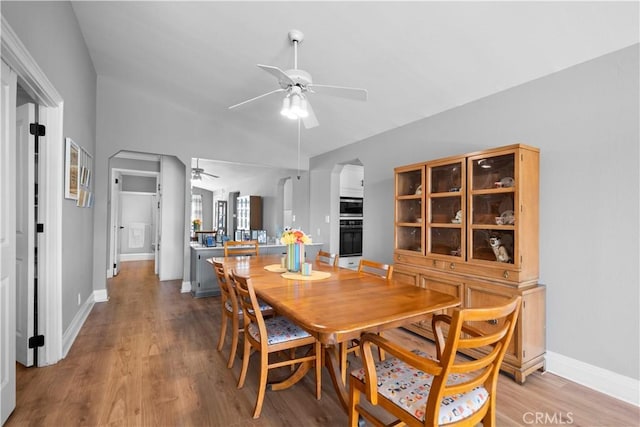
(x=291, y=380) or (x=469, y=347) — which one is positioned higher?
(x=469, y=347)

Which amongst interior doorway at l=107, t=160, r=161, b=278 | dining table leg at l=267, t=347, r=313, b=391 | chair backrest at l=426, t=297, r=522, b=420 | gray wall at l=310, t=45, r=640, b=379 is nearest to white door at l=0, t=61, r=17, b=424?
dining table leg at l=267, t=347, r=313, b=391

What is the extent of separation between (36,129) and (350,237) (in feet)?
15.0

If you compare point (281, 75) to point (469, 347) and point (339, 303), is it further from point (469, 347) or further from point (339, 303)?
point (469, 347)

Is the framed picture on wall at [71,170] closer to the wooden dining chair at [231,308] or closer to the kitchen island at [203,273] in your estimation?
the wooden dining chair at [231,308]

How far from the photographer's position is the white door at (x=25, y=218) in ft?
7.47

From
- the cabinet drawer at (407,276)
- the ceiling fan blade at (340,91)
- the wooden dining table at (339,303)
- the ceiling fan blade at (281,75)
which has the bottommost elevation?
the cabinet drawer at (407,276)

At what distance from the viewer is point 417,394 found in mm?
1338

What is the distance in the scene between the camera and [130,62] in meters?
3.82

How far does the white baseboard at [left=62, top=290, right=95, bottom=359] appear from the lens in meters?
2.69

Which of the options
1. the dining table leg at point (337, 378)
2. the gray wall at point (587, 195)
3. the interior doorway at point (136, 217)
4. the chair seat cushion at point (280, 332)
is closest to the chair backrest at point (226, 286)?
the chair seat cushion at point (280, 332)

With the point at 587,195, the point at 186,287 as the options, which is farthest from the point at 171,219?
the point at 587,195

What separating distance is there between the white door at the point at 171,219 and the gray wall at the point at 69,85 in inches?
55.1

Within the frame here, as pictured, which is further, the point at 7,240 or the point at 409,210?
the point at 409,210

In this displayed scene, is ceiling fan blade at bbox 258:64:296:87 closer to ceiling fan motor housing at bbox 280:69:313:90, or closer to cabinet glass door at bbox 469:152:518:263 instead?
ceiling fan motor housing at bbox 280:69:313:90
